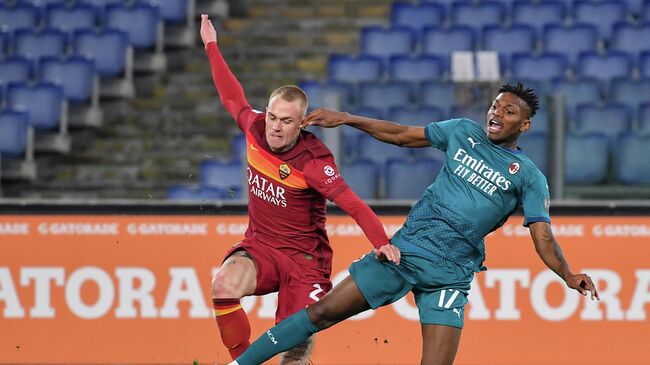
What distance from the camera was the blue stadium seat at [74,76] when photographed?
46.3 feet

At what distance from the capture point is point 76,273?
30.4 ft

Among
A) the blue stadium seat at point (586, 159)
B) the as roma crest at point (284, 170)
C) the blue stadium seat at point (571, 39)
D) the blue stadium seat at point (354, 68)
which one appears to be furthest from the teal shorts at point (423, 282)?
the blue stadium seat at point (571, 39)

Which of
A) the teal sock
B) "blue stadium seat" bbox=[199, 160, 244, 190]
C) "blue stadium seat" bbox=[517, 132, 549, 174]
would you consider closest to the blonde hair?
the teal sock

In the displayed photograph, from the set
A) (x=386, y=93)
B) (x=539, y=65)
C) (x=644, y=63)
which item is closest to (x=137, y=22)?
(x=386, y=93)

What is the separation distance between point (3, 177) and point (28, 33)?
8.82ft

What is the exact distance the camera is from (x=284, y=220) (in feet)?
23.0

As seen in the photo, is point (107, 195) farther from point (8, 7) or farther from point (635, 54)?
point (635, 54)

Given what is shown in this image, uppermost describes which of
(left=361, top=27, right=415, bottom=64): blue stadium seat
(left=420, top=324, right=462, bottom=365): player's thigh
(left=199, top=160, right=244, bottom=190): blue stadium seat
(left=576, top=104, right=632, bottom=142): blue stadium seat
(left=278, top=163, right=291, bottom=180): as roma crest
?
(left=361, top=27, right=415, bottom=64): blue stadium seat

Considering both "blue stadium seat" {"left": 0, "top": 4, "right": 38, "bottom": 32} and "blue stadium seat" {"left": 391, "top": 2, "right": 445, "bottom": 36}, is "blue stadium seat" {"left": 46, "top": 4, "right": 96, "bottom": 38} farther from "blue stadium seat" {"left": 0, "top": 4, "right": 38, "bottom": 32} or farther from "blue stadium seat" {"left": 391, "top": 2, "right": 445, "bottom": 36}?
"blue stadium seat" {"left": 391, "top": 2, "right": 445, "bottom": 36}

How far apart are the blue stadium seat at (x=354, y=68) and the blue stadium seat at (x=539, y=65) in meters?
1.66

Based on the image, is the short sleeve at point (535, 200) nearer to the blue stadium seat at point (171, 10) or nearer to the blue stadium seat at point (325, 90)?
the blue stadium seat at point (325, 90)

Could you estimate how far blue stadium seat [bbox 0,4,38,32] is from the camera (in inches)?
621

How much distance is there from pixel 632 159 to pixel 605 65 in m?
3.55

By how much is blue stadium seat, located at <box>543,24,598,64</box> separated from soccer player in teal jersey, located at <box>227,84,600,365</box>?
27.4ft
